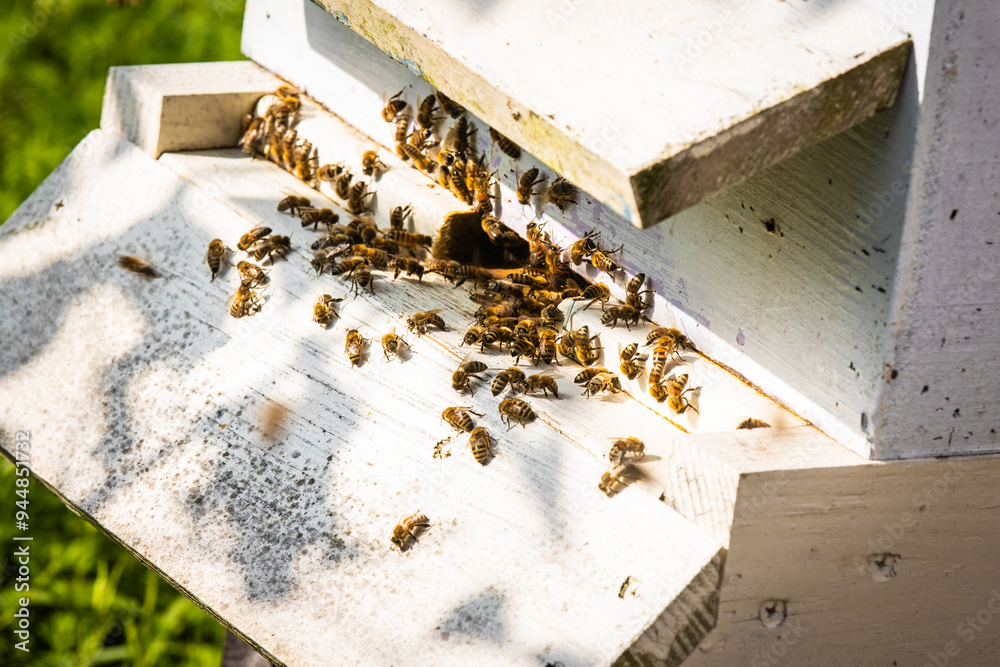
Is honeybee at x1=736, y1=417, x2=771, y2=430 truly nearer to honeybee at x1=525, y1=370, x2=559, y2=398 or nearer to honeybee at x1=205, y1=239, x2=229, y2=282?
honeybee at x1=525, y1=370, x2=559, y2=398

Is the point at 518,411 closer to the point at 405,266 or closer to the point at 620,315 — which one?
the point at 620,315

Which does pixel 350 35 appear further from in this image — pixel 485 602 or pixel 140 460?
pixel 485 602

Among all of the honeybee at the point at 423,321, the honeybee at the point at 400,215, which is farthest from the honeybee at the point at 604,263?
the honeybee at the point at 400,215

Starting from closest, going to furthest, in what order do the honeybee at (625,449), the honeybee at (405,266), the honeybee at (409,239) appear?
1. the honeybee at (625,449)
2. the honeybee at (405,266)
3. the honeybee at (409,239)

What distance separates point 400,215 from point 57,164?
4.20 metres

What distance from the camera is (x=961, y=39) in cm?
160

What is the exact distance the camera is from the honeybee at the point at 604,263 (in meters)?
2.58

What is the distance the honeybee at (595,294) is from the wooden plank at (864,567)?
85 cm

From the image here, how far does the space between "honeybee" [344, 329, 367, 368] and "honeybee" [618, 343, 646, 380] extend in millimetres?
690

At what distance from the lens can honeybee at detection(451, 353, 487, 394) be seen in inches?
92.2

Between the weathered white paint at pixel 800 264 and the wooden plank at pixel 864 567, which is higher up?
the weathered white paint at pixel 800 264

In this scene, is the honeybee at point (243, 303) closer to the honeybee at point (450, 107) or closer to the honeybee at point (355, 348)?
the honeybee at point (355, 348)

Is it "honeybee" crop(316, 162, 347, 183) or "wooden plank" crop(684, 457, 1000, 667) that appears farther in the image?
"honeybee" crop(316, 162, 347, 183)

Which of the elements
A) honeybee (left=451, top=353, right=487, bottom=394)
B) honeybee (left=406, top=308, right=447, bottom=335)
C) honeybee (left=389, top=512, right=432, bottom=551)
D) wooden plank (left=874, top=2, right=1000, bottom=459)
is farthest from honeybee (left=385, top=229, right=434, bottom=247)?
wooden plank (left=874, top=2, right=1000, bottom=459)
